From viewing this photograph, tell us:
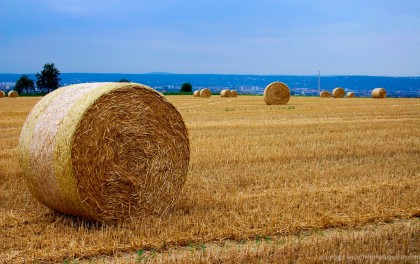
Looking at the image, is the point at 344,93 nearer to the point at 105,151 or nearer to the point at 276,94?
the point at 276,94

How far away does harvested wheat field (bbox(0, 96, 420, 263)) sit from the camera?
514cm

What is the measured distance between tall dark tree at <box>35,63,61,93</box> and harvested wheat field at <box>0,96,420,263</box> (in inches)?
2613

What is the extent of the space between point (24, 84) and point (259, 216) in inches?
2927

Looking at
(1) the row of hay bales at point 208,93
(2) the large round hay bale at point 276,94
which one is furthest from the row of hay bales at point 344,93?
(2) the large round hay bale at point 276,94

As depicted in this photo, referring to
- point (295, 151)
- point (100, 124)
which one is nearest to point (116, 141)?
point (100, 124)

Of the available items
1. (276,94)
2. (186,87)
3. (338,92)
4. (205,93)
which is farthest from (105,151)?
(186,87)

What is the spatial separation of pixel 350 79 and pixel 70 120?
90.5m

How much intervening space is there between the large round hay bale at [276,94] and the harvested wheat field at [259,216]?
1464 cm

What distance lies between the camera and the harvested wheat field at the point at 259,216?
5.14 metres

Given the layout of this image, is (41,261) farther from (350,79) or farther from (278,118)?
(350,79)

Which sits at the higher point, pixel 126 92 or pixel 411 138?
pixel 126 92

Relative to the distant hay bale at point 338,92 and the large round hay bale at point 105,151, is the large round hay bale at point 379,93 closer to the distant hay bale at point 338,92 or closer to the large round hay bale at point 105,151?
the distant hay bale at point 338,92

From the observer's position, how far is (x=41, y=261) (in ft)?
16.3

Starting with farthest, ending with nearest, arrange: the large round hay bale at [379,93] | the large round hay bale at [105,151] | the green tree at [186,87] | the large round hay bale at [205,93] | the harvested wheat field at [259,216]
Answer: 1. the green tree at [186,87]
2. the large round hay bale at [205,93]
3. the large round hay bale at [379,93]
4. the large round hay bale at [105,151]
5. the harvested wheat field at [259,216]
